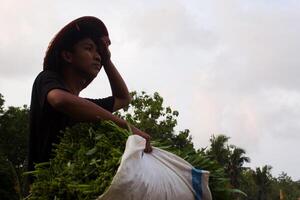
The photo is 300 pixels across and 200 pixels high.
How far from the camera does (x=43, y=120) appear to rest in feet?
9.36

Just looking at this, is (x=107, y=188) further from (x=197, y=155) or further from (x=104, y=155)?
(x=197, y=155)

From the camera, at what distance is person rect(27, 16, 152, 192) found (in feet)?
8.48

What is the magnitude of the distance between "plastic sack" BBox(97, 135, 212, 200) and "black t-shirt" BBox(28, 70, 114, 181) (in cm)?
50

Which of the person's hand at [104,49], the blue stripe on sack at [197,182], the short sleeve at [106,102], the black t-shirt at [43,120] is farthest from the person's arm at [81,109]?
the short sleeve at [106,102]

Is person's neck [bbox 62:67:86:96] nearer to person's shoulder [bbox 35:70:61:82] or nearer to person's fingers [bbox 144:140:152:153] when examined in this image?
person's shoulder [bbox 35:70:61:82]

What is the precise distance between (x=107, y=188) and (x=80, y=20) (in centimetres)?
120

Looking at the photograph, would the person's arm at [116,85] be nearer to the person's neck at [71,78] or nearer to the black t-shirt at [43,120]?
Result: the person's neck at [71,78]

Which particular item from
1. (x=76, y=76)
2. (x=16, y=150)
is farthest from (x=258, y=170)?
(x=76, y=76)

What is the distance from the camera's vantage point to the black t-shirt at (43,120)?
9.07ft

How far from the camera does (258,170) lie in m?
64.3

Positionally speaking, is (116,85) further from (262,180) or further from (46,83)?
(262,180)

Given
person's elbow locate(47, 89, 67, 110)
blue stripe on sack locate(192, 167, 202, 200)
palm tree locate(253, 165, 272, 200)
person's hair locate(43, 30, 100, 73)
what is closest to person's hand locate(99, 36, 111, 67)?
person's hair locate(43, 30, 100, 73)

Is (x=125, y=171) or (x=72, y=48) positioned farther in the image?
(x=72, y=48)

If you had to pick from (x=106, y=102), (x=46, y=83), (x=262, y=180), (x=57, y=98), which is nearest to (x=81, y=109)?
(x=57, y=98)
